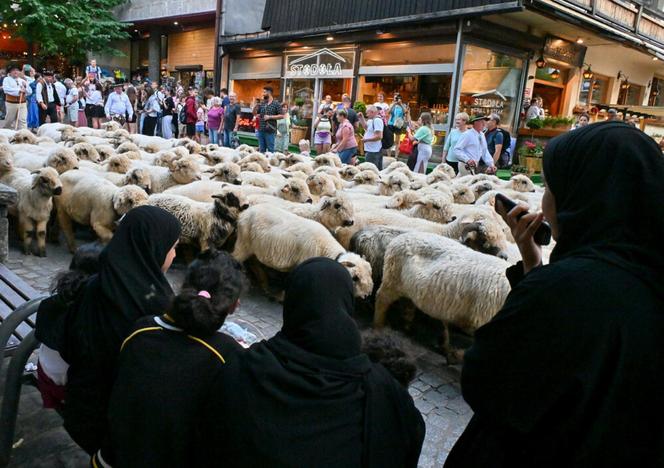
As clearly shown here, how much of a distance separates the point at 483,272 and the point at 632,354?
2.93m

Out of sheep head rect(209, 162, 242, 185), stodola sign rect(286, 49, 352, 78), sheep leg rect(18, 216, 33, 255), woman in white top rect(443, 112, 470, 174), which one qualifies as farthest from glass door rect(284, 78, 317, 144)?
sheep leg rect(18, 216, 33, 255)

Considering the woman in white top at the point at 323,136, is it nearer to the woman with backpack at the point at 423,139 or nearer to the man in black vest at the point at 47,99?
the woman with backpack at the point at 423,139

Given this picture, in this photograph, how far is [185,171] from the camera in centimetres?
769

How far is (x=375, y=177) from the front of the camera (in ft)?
29.7

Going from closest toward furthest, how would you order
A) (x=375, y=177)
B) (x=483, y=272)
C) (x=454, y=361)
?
(x=483, y=272) < (x=454, y=361) < (x=375, y=177)

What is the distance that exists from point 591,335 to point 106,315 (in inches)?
80.7

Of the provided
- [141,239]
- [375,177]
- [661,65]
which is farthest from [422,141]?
[661,65]

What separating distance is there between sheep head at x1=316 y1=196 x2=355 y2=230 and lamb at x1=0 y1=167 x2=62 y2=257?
3.28 metres

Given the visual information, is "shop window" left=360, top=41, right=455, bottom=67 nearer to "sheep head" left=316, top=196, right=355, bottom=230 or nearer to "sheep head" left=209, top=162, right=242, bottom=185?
"sheep head" left=209, top=162, right=242, bottom=185

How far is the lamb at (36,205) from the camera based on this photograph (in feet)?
19.7

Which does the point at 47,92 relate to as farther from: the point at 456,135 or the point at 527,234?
the point at 527,234

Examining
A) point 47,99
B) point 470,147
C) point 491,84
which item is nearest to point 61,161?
point 470,147

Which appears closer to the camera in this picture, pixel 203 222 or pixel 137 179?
pixel 203 222

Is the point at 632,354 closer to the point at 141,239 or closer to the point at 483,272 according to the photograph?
the point at 141,239
